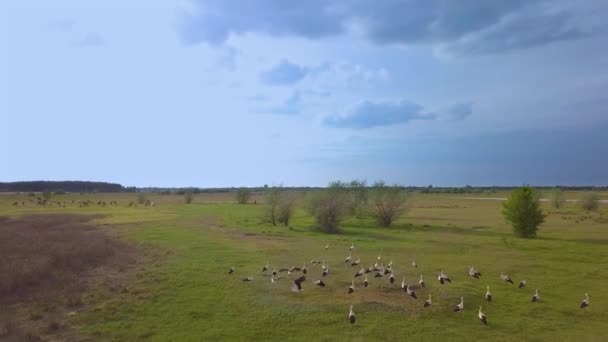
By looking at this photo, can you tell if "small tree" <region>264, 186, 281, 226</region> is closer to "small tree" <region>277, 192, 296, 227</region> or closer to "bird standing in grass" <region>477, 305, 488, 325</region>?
"small tree" <region>277, 192, 296, 227</region>

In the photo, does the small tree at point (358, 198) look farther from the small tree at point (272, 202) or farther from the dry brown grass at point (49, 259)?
the dry brown grass at point (49, 259)

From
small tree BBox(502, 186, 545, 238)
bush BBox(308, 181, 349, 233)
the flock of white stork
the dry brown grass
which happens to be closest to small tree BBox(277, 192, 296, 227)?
bush BBox(308, 181, 349, 233)

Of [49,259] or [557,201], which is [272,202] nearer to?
[49,259]

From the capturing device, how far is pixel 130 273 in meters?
23.2

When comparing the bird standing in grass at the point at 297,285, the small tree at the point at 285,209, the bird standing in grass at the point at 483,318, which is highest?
the small tree at the point at 285,209

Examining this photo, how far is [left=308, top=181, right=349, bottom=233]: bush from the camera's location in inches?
1738

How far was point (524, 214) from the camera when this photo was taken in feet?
131

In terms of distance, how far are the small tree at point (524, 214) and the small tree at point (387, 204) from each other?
12.5m

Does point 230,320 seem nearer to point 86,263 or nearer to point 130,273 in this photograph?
point 130,273

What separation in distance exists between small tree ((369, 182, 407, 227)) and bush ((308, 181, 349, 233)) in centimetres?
495

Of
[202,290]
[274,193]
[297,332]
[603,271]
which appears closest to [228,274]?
[202,290]

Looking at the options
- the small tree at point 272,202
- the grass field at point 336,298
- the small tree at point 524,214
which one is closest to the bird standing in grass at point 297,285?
the grass field at point 336,298

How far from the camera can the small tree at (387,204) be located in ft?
168

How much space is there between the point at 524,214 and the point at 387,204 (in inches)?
580
